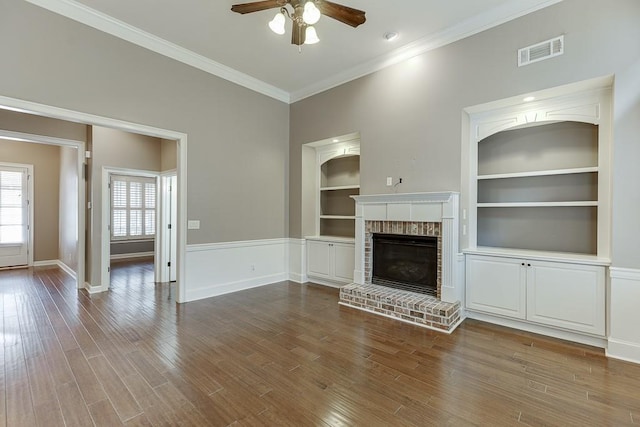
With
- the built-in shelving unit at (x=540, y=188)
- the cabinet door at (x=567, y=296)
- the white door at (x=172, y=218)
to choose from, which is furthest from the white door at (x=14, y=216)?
the cabinet door at (x=567, y=296)

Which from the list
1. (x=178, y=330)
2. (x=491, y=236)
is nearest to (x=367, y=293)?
(x=491, y=236)

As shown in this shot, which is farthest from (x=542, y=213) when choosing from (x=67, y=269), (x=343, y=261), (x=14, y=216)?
(x=14, y=216)

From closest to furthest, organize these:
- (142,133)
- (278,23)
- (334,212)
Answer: (278,23)
(142,133)
(334,212)

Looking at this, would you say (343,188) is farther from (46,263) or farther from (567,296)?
(46,263)

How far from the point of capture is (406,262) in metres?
4.21

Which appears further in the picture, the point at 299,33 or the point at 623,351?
the point at 299,33

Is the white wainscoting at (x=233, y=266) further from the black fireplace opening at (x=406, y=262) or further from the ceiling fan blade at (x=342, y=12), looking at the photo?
the ceiling fan blade at (x=342, y=12)

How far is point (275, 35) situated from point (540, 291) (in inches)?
180

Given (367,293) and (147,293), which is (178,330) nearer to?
(147,293)

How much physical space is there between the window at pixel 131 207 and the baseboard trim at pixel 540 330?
812cm

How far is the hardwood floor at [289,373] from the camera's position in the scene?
1.93 m

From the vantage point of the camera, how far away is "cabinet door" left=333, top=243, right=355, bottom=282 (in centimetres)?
493

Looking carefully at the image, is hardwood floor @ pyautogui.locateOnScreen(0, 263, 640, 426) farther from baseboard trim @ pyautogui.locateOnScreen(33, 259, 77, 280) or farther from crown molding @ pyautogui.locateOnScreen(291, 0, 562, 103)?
crown molding @ pyautogui.locateOnScreen(291, 0, 562, 103)

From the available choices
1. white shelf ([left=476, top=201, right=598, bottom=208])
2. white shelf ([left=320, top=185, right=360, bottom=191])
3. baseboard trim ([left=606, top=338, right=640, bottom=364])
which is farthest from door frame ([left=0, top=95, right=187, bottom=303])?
baseboard trim ([left=606, top=338, right=640, bottom=364])
